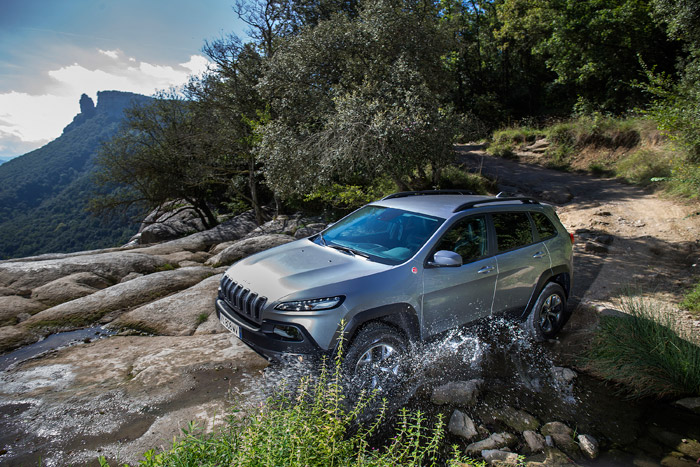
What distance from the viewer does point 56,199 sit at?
6200 centimetres

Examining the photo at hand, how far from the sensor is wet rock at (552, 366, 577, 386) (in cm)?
416

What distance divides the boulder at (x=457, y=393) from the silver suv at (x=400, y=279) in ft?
1.89

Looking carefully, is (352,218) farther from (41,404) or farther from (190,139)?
(190,139)

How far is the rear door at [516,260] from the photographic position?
4258 millimetres

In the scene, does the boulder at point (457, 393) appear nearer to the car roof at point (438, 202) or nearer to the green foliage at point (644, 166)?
the car roof at point (438, 202)

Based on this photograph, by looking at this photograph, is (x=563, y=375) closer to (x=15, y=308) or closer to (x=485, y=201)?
(x=485, y=201)

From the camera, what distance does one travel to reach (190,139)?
18.1 metres

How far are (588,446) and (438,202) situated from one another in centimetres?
261

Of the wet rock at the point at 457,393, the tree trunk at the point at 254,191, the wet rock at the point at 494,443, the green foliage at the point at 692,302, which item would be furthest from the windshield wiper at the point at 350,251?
the tree trunk at the point at 254,191

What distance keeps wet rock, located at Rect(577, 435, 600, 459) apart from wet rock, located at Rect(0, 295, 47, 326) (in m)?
6.95

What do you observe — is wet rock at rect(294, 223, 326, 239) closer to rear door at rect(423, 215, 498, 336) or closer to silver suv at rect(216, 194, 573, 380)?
silver suv at rect(216, 194, 573, 380)

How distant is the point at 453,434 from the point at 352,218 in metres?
2.53

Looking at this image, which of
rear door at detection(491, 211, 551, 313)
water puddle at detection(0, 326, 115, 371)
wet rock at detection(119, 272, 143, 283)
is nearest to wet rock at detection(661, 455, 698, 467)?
rear door at detection(491, 211, 551, 313)

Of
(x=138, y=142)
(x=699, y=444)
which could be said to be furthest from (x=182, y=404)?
(x=138, y=142)
